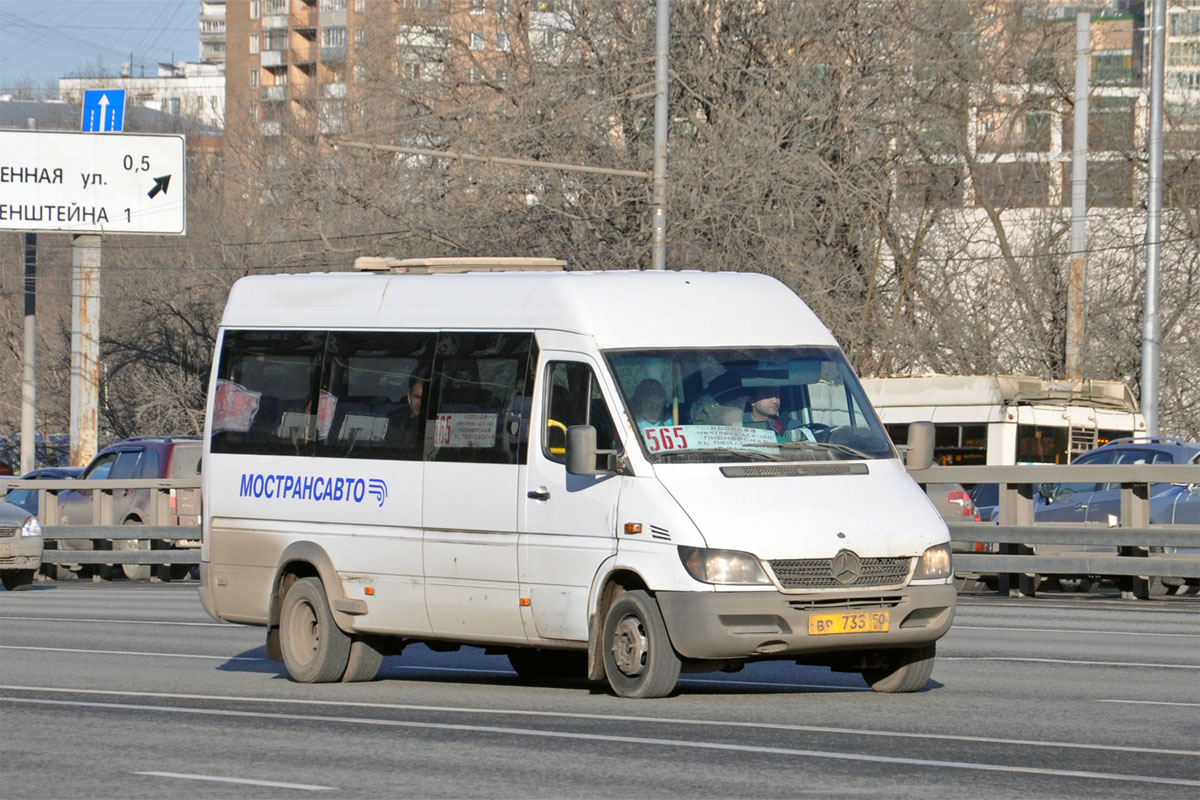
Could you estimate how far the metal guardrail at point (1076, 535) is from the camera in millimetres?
19734

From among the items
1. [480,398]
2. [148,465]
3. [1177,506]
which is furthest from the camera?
[148,465]

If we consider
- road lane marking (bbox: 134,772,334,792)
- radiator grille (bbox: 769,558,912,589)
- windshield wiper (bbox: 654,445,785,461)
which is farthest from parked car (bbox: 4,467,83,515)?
road lane marking (bbox: 134,772,334,792)

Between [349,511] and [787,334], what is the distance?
2.94 metres

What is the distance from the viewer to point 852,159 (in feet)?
130

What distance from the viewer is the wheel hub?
10953 millimetres

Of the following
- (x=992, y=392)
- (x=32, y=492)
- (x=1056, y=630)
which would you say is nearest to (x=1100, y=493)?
(x=1056, y=630)

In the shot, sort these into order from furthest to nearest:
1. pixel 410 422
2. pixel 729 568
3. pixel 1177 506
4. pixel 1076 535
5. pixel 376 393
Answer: pixel 1177 506 < pixel 1076 535 < pixel 376 393 < pixel 410 422 < pixel 729 568

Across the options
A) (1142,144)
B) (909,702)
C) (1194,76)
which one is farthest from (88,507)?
(1194,76)

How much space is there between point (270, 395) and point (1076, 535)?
9849mm

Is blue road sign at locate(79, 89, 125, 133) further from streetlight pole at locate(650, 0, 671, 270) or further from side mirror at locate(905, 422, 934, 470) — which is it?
side mirror at locate(905, 422, 934, 470)

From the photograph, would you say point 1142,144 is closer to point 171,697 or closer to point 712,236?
point 712,236

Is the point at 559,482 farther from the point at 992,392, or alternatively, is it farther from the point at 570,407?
the point at 992,392

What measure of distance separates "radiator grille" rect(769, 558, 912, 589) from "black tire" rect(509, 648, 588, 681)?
2691 millimetres

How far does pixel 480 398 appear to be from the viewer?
12.1m
